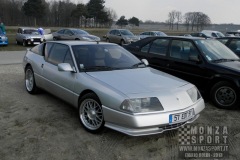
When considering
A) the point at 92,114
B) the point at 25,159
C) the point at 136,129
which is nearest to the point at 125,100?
the point at 136,129

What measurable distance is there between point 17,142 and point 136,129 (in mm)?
1724

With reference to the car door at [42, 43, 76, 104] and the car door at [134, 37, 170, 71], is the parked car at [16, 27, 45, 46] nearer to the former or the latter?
the car door at [134, 37, 170, 71]

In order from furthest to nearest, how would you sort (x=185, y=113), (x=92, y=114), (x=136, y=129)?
(x=92, y=114), (x=185, y=113), (x=136, y=129)

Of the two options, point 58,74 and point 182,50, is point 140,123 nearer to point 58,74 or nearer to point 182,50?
point 58,74

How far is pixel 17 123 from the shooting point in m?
4.51

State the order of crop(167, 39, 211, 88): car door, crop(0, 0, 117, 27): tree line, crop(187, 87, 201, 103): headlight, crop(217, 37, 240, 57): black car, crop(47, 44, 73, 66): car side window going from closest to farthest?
crop(187, 87, 201, 103): headlight < crop(47, 44, 73, 66): car side window < crop(167, 39, 211, 88): car door < crop(217, 37, 240, 57): black car < crop(0, 0, 117, 27): tree line

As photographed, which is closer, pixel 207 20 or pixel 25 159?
pixel 25 159

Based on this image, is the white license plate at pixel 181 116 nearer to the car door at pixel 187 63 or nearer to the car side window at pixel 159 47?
the car door at pixel 187 63

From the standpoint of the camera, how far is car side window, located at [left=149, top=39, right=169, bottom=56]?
686 centimetres

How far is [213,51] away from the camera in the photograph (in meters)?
6.32

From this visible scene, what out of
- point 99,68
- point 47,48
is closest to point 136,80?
point 99,68

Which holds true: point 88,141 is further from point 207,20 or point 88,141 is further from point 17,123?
point 207,20

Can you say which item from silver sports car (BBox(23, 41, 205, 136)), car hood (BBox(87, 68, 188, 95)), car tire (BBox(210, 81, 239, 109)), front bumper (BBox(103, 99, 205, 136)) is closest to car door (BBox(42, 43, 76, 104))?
silver sports car (BBox(23, 41, 205, 136))

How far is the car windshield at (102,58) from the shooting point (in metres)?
4.71
